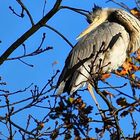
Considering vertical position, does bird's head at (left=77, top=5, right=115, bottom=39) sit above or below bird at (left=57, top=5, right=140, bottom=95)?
above

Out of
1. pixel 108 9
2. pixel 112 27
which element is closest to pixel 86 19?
pixel 108 9

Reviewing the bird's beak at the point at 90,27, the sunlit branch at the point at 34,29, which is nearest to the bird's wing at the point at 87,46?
the bird's beak at the point at 90,27

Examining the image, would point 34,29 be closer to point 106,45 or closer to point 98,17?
point 106,45

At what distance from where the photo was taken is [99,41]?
7.45m

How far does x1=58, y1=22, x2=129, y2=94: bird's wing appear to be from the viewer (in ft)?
22.7

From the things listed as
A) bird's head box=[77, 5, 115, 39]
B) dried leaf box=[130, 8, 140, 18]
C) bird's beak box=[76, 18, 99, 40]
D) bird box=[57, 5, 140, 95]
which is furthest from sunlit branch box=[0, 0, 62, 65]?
bird's head box=[77, 5, 115, 39]

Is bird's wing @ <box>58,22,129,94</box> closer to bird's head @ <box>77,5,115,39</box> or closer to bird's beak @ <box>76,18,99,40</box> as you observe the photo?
bird's beak @ <box>76,18,99,40</box>

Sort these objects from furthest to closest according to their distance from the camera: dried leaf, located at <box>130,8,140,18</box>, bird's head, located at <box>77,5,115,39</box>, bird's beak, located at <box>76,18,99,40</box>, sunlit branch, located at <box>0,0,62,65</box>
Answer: bird's head, located at <box>77,5,115,39</box>
bird's beak, located at <box>76,18,99,40</box>
dried leaf, located at <box>130,8,140,18</box>
sunlit branch, located at <box>0,0,62,65</box>

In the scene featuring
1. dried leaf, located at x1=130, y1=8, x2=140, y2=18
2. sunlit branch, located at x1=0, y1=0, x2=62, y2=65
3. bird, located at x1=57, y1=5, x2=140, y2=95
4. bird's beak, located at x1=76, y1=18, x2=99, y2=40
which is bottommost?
sunlit branch, located at x1=0, y1=0, x2=62, y2=65

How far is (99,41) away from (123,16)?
0.69 metres

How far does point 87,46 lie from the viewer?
7445 mm

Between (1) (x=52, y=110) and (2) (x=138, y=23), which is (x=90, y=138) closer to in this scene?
(1) (x=52, y=110)

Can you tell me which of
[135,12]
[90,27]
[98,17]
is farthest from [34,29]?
[98,17]

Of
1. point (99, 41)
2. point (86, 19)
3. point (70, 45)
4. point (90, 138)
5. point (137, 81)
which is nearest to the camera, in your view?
point (90, 138)
